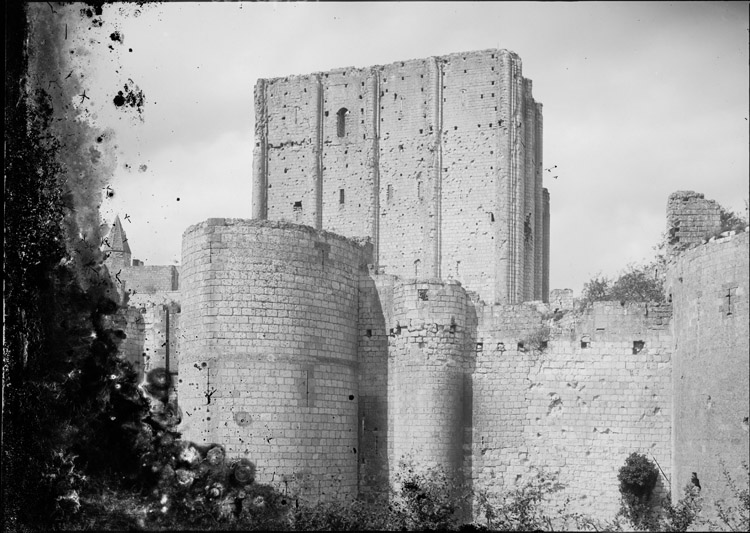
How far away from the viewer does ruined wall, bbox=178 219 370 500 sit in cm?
2258

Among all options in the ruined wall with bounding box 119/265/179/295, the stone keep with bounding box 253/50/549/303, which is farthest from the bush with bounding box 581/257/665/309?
the ruined wall with bounding box 119/265/179/295

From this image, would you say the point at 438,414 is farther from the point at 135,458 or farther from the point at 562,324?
the point at 135,458

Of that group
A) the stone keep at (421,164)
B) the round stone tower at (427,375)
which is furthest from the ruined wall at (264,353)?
the stone keep at (421,164)

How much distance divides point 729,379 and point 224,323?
825 cm

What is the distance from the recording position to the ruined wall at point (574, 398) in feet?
79.7

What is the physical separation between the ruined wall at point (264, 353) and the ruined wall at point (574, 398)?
10.0 ft

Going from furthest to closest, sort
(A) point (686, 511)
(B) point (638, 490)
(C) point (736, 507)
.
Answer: (B) point (638, 490) < (A) point (686, 511) < (C) point (736, 507)

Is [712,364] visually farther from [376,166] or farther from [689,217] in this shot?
[376,166]

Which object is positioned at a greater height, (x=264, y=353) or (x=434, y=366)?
(x=264, y=353)

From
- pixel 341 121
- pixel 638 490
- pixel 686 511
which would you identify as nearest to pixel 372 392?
pixel 638 490

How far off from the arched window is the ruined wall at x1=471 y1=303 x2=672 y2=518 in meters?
24.4

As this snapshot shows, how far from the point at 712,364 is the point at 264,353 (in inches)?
289

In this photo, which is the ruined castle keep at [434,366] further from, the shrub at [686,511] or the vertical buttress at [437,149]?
the vertical buttress at [437,149]

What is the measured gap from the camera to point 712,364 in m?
21.9
